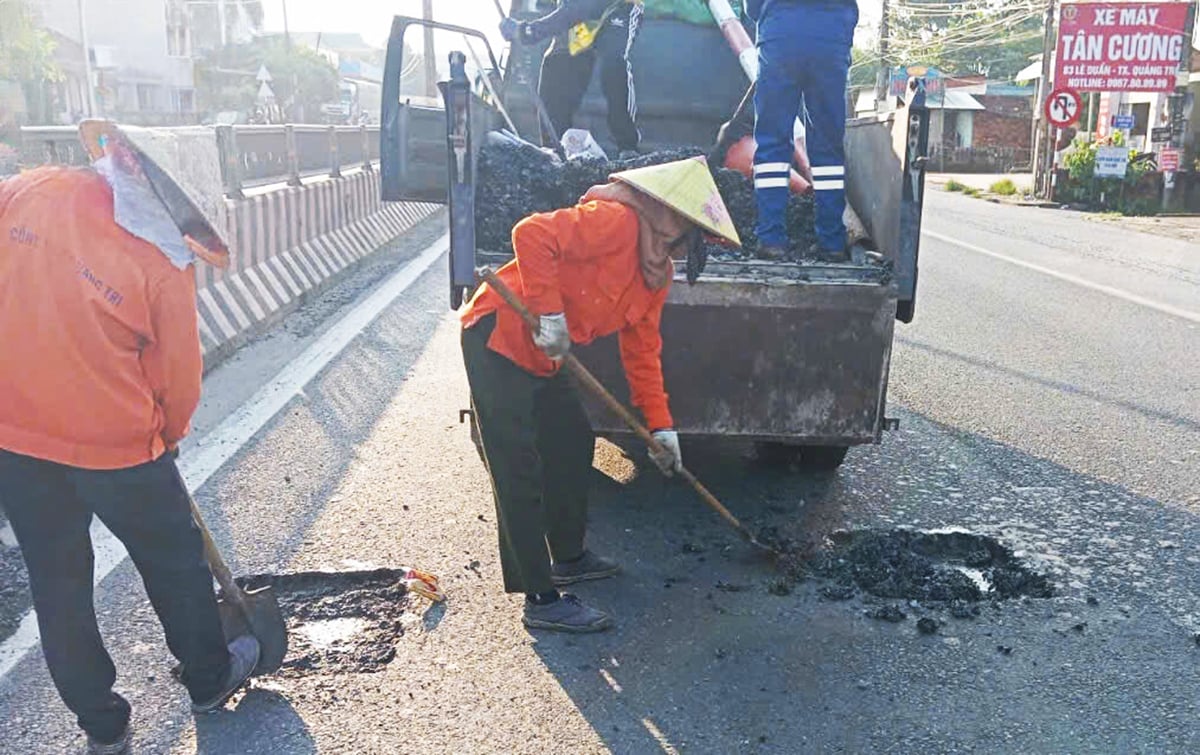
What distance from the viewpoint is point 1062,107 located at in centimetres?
2342

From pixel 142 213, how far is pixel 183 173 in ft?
0.49

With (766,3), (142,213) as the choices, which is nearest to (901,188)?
(766,3)

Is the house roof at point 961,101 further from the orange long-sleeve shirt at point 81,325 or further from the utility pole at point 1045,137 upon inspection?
the orange long-sleeve shirt at point 81,325

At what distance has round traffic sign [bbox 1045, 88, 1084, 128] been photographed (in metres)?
23.3

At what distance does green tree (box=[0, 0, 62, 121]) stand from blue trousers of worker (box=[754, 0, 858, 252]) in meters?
30.6

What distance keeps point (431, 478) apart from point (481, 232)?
1.18 metres

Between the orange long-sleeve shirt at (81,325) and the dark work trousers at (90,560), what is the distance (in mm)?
94

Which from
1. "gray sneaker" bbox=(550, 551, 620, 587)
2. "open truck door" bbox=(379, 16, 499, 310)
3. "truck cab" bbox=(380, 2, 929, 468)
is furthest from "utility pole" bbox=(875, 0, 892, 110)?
"gray sneaker" bbox=(550, 551, 620, 587)

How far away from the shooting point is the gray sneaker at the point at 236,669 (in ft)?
10.6

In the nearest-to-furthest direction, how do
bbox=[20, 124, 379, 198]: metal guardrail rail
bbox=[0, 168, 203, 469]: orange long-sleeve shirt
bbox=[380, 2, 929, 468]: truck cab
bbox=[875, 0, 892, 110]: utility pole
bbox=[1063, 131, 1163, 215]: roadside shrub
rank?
bbox=[0, 168, 203, 469]: orange long-sleeve shirt → bbox=[380, 2, 929, 468]: truck cab → bbox=[20, 124, 379, 198]: metal guardrail rail → bbox=[1063, 131, 1163, 215]: roadside shrub → bbox=[875, 0, 892, 110]: utility pole

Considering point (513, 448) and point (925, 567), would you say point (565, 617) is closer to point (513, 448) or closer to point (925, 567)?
point (513, 448)

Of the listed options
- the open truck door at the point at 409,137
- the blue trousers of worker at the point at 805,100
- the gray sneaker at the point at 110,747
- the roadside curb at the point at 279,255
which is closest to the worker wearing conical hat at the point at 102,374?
the gray sneaker at the point at 110,747

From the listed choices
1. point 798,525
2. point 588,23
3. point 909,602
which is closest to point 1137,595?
point 909,602

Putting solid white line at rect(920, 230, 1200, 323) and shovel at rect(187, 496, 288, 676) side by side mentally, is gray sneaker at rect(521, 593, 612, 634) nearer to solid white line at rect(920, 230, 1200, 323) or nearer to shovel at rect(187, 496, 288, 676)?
shovel at rect(187, 496, 288, 676)
